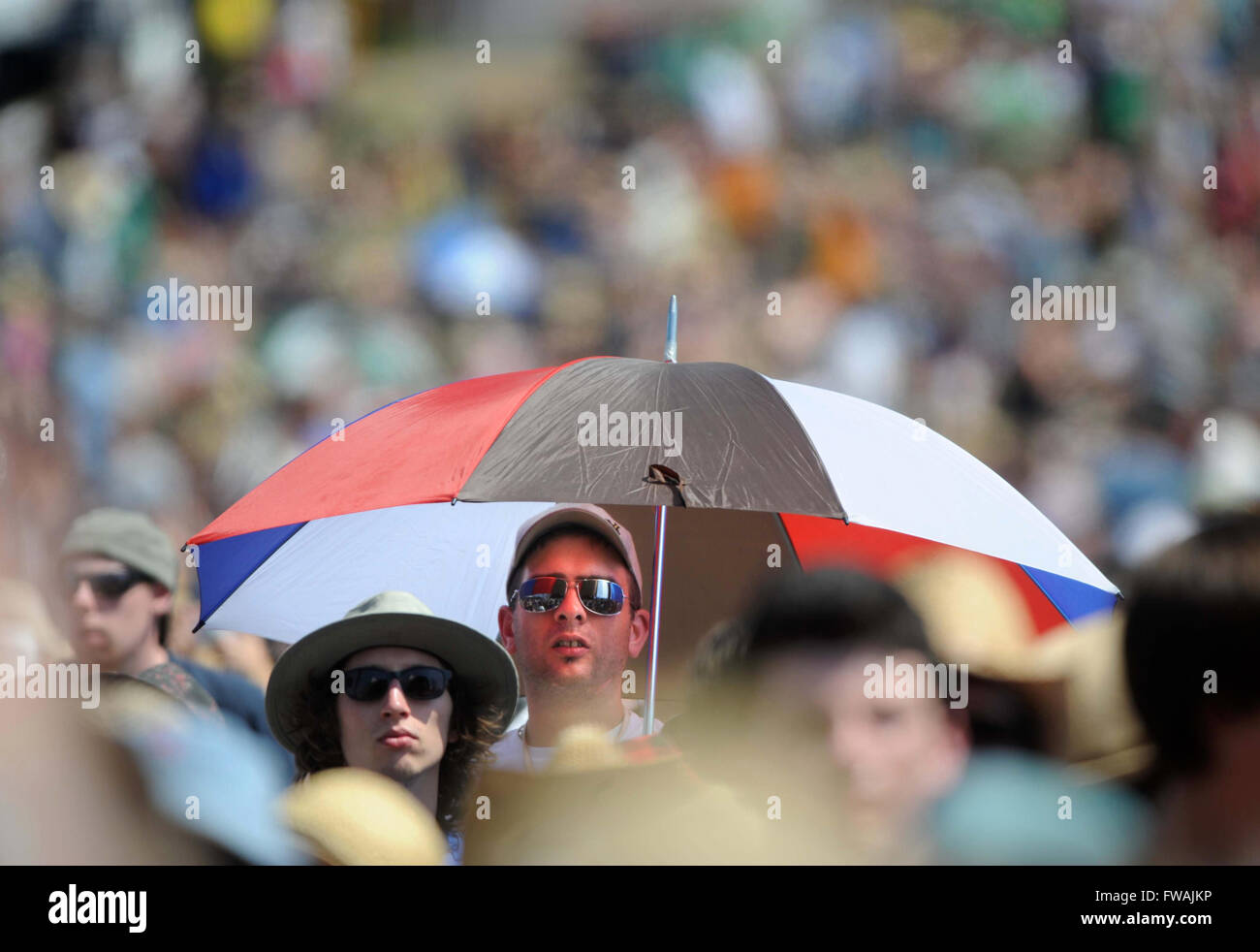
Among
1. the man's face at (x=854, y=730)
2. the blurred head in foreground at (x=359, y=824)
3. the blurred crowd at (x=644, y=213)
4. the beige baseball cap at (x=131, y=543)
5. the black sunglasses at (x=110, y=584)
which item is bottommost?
the blurred head in foreground at (x=359, y=824)

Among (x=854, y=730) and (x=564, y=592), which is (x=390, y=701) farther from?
(x=854, y=730)

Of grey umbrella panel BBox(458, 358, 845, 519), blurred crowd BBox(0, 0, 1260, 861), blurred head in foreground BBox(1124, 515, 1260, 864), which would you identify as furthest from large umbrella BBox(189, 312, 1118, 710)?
blurred crowd BBox(0, 0, 1260, 861)

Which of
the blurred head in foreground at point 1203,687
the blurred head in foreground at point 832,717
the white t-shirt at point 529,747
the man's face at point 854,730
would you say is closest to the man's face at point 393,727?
the white t-shirt at point 529,747

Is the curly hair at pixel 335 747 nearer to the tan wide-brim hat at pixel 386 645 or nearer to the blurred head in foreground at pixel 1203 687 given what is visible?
the tan wide-brim hat at pixel 386 645

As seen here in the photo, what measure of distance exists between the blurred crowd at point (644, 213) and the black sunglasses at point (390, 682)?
124 inches

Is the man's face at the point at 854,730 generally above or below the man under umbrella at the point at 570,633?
below

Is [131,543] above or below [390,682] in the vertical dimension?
above

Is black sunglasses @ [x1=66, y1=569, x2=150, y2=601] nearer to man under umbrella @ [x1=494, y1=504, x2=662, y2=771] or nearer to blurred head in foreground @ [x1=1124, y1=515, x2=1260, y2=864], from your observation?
man under umbrella @ [x1=494, y1=504, x2=662, y2=771]

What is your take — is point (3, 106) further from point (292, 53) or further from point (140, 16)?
point (292, 53)

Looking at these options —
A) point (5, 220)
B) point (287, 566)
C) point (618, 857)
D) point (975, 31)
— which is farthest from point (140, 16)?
point (618, 857)

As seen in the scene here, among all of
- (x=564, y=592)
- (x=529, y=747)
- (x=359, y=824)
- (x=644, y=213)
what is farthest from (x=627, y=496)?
(x=644, y=213)

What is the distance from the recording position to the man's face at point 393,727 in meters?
2.76

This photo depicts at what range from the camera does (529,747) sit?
310 cm

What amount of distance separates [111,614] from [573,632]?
3.95 feet
